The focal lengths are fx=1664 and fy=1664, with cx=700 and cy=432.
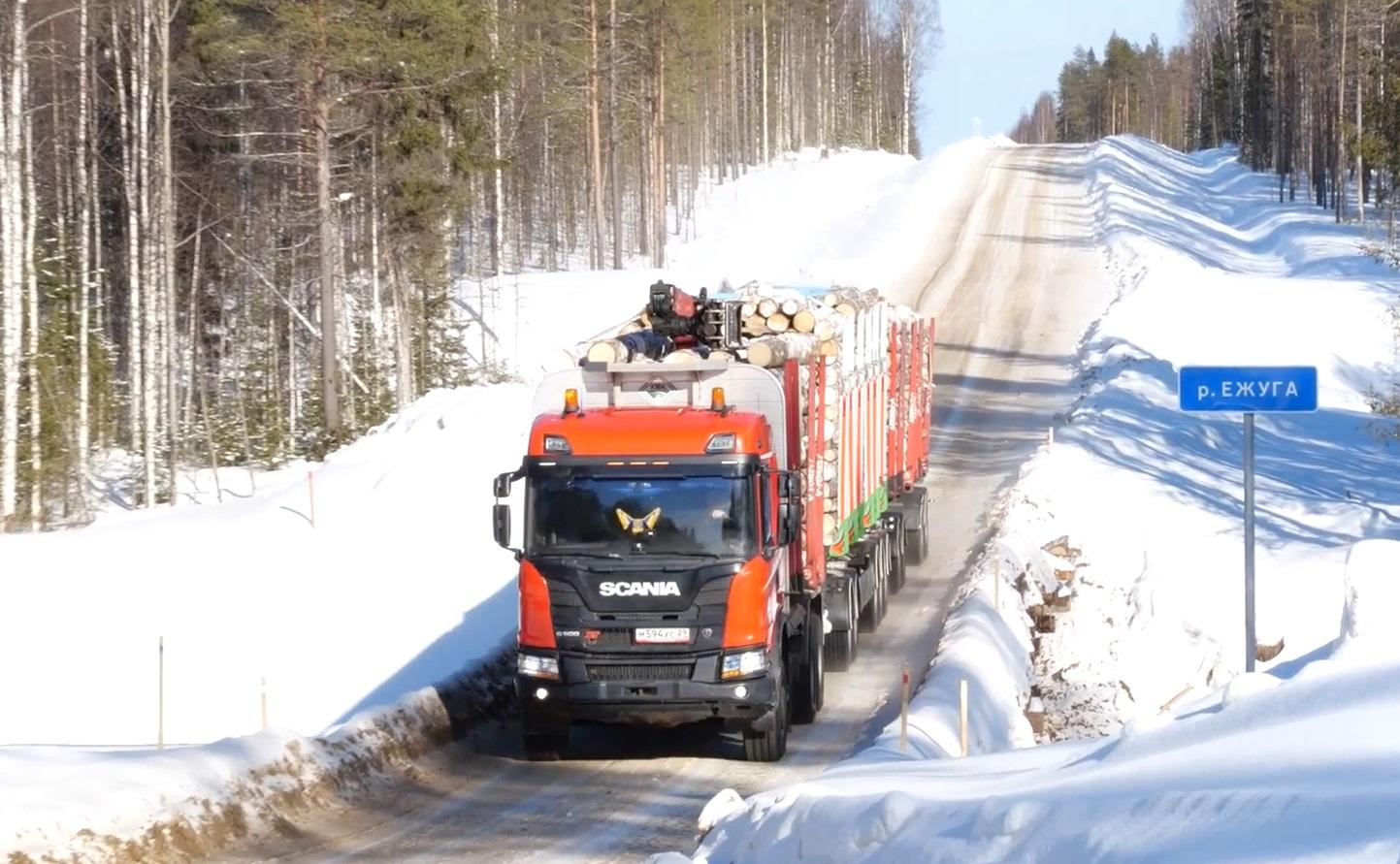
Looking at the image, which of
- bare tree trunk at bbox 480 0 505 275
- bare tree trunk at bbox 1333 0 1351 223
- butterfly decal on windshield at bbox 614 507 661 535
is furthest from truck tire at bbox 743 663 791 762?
bare tree trunk at bbox 1333 0 1351 223

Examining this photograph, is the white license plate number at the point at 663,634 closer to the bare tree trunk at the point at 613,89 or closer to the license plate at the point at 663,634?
the license plate at the point at 663,634

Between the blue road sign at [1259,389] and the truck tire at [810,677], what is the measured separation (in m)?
5.55

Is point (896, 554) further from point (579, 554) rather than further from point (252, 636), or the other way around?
point (579, 554)

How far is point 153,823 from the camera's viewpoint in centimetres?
1071

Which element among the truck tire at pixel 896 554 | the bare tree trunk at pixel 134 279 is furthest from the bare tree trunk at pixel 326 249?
the truck tire at pixel 896 554

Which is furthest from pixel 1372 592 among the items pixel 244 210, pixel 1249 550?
pixel 244 210

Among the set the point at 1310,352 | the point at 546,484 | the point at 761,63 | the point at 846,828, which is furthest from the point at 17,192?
the point at 761,63

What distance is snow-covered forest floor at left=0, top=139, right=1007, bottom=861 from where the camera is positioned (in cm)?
1117

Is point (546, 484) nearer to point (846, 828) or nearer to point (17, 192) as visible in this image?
point (846, 828)

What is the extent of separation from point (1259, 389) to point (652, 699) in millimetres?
5232

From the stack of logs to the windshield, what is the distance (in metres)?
1.48

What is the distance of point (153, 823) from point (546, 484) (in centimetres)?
400

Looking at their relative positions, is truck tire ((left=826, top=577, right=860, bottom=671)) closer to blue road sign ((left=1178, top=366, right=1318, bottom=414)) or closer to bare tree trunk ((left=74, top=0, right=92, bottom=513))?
blue road sign ((left=1178, top=366, right=1318, bottom=414))

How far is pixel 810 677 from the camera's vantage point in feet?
51.2
